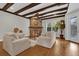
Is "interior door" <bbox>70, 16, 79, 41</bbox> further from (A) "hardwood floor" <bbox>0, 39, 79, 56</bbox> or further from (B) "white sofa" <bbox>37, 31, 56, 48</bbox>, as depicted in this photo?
(B) "white sofa" <bbox>37, 31, 56, 48</bbox>

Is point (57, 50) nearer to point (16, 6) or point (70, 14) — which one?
point (70, 14)

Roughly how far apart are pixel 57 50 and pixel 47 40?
0.31 m

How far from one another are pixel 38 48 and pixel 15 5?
1.02 meters

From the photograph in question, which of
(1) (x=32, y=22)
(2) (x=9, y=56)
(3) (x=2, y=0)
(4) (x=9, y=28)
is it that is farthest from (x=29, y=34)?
(3) (x=2, y=0)

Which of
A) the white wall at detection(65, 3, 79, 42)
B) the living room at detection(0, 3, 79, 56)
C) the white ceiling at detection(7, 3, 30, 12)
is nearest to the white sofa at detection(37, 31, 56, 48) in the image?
the living room at detection(0, 3, 79, 56)

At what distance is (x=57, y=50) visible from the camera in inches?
101

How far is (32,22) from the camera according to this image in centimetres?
267

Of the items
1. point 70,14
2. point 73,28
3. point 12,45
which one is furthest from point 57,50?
point 12,45

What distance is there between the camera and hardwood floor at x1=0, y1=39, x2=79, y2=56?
2.53 metres

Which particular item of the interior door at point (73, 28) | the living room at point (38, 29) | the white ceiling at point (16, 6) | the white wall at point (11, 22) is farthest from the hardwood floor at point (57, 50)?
the white ceiling at point (16, 6)

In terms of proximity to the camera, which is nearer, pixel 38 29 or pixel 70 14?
pixel 70 14

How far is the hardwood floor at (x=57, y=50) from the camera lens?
2533 millimetres

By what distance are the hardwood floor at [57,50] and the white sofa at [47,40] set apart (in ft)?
0.27

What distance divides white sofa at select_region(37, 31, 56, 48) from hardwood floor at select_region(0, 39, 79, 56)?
0.08 m
